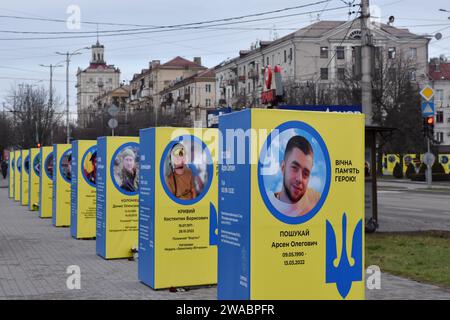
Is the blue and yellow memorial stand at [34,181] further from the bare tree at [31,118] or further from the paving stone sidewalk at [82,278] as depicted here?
the bare tree at [31,118]

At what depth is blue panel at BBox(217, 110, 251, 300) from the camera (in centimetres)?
684

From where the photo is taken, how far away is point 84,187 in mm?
16891

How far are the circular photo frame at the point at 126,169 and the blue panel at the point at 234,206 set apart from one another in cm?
641

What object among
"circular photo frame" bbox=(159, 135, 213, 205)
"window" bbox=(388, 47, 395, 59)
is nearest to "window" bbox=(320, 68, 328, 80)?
"window" bbox=(388, 47, 395, 59)

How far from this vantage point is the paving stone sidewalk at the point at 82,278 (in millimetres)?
9648

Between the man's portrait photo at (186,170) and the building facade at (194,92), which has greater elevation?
the building facade at (194,92)

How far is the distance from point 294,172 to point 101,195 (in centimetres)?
742

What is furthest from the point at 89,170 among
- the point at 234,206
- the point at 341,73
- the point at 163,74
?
the point at 163,74

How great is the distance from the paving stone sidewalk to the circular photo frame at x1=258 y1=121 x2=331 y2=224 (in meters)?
2.75

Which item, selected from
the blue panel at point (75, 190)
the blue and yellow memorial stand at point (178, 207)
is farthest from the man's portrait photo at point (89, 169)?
the blue and yellow memorial stand at point (178, 207)

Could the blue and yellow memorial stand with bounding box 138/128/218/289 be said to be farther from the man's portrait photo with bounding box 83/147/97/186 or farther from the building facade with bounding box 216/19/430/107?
the building facade with bounding box 216/19/430/107

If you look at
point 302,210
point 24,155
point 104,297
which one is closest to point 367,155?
point 104,297

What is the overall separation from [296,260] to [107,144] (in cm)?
732
